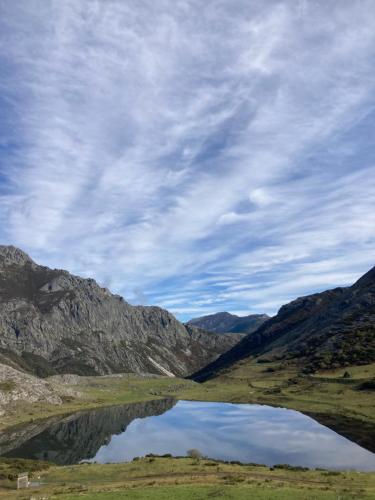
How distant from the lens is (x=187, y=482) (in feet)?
201

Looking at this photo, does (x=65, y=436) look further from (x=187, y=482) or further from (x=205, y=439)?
(x=187, y=482)

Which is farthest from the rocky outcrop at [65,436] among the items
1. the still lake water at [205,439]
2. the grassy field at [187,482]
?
the grassy field at [187,482]

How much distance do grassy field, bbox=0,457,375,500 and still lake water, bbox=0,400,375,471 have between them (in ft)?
67.0

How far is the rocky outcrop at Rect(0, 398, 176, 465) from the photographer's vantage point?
4451 inches

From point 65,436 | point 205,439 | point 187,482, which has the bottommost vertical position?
point 205,439

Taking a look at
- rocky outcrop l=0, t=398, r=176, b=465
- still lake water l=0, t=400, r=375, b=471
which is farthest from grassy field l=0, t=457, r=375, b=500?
rocky outcrop l=0, t=398, r=176, b=465

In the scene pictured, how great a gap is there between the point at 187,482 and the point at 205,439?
6492 cm

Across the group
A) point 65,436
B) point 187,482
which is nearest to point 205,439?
point 65,436

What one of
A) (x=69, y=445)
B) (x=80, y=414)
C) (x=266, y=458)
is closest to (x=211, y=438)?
(x=266, y=458)

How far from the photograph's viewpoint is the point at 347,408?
146m

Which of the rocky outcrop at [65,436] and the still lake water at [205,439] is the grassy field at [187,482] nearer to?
the still lake water at [205,439]

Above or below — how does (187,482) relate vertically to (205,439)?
above

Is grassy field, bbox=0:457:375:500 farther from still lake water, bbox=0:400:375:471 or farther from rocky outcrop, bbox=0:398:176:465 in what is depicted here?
rocky outcrop, bbox=0:398:176:465

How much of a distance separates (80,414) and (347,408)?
109 meters
